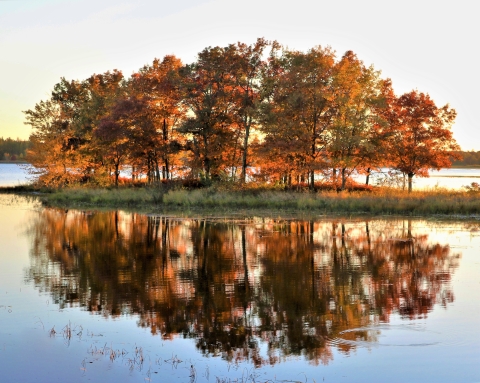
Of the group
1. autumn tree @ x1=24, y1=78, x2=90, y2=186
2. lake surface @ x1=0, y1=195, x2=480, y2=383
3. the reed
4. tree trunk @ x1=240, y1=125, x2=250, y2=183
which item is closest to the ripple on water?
lake surface @ x1=0, y1=195, x2=480, y2=383

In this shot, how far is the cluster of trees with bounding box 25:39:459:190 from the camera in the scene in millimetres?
46375

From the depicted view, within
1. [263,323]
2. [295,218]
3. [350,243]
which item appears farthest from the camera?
[295,218]

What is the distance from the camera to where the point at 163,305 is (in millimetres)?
14484

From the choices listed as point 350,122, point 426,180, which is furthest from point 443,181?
point 350,122

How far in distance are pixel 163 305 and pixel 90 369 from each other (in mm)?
4123

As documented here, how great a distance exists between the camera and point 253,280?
17469 millimetres

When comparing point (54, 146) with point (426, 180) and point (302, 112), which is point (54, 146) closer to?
point (302, 112)

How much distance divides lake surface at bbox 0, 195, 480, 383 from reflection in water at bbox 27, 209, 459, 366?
5 cm

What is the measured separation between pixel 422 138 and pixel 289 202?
1554 cm

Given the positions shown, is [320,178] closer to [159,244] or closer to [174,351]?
[159,244]

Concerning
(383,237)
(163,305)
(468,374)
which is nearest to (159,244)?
(383,237)

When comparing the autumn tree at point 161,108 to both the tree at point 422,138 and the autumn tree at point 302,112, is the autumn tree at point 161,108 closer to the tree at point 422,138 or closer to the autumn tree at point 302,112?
the autumn tree at point 302,112

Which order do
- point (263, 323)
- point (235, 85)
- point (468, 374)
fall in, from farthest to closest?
point (235, 85) < point (263, 323) < point (468, 374)

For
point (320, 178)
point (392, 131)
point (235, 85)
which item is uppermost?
point (235, 85)
